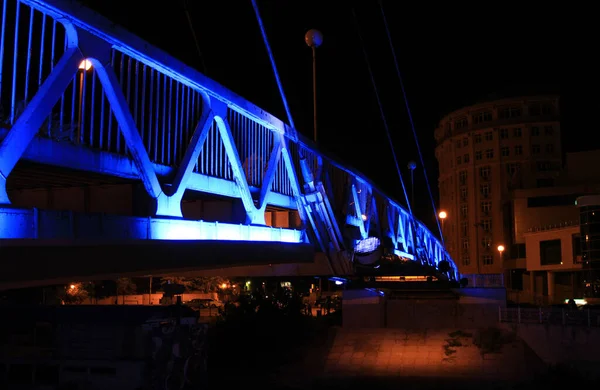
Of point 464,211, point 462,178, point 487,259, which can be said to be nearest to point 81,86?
point 487,259

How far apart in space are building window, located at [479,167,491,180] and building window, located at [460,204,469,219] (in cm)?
493

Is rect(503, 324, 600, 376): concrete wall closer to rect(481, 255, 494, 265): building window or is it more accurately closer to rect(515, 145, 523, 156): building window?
rect(481, 255, 494, 265): building window

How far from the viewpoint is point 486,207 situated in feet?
304

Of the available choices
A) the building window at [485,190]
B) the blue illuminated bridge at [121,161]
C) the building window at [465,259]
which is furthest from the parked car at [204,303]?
the building window at [485,190]

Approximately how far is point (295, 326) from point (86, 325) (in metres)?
15.9

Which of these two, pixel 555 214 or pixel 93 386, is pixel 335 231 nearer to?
pixel 93 386

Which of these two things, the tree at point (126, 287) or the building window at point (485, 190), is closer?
the tree at point (126, 287)

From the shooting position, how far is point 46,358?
65.2 feet

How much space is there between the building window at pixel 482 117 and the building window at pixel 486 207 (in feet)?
38.7

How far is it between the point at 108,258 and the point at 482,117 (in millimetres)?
89425

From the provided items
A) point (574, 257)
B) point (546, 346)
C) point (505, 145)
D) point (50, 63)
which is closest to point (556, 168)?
point (505, 145)

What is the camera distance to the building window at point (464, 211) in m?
94.5

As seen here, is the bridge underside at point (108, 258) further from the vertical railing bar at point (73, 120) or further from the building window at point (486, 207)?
the building window at point (486, 207)

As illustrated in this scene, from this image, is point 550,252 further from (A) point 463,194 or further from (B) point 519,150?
(A) point 463,194
